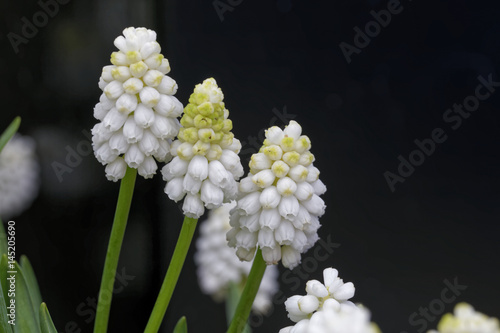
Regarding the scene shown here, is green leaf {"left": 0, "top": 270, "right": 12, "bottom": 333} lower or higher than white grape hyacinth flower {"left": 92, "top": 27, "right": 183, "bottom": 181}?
lower

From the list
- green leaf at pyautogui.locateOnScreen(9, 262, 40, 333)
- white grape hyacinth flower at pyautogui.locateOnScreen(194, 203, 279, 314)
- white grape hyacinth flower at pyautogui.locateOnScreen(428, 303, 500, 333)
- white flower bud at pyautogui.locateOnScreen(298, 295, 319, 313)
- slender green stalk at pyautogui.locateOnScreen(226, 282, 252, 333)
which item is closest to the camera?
white grape hyacinth flower at pyautogui.locateOnScreen(428, 303, 500, 333)

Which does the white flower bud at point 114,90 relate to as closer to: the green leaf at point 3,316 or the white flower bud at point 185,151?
the white flower bud at point 185,151

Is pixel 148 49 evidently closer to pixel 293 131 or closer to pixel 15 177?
pixel 293 131

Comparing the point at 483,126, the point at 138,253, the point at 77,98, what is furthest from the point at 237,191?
the point at 138,253

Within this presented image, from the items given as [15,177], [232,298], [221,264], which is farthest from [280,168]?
[15,177]

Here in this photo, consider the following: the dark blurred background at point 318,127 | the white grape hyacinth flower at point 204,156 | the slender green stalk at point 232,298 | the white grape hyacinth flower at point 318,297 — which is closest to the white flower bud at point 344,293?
the white grape hyacinth flower at point 318,297

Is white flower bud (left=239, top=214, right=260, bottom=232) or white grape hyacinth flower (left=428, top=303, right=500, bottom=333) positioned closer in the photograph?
white grape hyacinth flower (left=428, top=303, right=500, bottom=333)

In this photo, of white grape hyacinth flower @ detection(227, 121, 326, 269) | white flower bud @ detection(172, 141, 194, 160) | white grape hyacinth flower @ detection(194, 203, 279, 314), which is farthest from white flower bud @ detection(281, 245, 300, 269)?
white grape hyacinth flower @ detection(194, 203, 279, 314)

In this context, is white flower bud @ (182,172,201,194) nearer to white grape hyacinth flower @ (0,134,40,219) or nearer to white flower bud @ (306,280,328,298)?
white flower bud @ (306,280,328,298)
